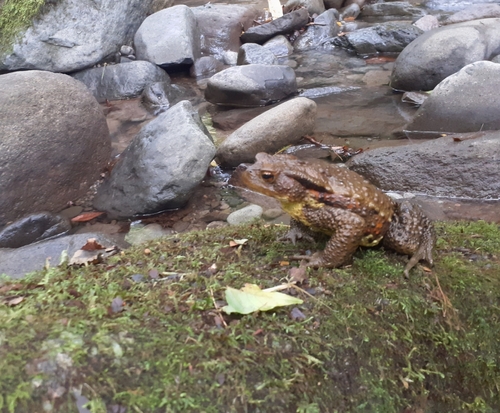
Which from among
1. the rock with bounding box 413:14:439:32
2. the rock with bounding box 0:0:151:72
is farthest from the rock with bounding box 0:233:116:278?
the rock with bounding box 413:14:439:32

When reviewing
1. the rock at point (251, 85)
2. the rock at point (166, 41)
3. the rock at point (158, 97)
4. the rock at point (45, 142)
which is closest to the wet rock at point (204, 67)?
the rock at point (166, 41)

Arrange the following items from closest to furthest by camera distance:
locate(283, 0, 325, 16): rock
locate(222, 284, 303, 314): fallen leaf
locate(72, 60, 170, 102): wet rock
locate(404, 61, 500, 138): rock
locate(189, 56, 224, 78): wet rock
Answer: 1. locate(222, 284, 303, 314): fallen leaf
2. locate(404, 61, 500, 138): rock
3. locate(72, 60, 170, 102): wet rock
4. locate(189, 56, 224, 78): wet rock
5. locate(283, 0, 325, 16): rock

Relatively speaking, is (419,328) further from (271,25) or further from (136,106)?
(271,25)

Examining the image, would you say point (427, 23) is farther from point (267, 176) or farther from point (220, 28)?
point (267, 176)

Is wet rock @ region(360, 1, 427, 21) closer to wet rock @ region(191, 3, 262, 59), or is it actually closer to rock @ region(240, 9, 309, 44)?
rock @ region(240, 9, 309, 44)

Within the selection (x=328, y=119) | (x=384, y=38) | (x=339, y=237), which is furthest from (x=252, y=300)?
(x=384, y=38)

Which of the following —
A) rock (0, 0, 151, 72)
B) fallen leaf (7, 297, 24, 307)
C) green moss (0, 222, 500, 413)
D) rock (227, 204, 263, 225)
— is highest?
fallen leaf (7, 297, 24, 307)
